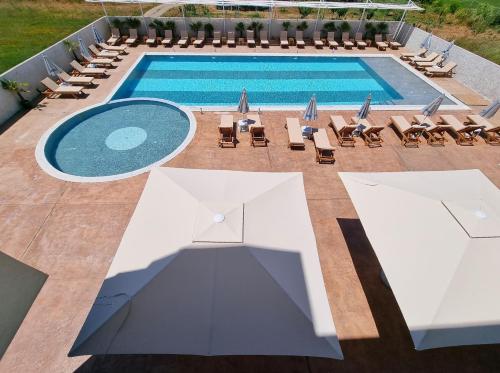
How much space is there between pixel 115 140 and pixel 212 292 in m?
10.1

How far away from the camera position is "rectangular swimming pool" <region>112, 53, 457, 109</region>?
1551 cm

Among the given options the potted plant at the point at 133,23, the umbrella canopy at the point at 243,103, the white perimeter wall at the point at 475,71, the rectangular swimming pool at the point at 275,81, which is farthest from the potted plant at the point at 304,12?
the umbrella canopy at the point at 243,103

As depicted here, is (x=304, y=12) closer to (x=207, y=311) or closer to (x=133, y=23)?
(x=133, y=23)

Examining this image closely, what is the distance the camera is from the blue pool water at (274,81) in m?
15.6

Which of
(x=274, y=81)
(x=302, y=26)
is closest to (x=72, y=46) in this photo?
(x=274, y=81)

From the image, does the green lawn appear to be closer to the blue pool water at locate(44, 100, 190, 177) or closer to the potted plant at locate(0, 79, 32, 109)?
the potted plant at locate(0, 79, 32, 109)

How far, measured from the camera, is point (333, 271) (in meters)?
7.05

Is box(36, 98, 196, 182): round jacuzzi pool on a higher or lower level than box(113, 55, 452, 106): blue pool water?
higher

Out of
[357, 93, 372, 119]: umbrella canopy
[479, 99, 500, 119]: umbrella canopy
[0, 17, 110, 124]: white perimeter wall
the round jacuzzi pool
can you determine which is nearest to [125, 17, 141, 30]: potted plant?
[0, 17, 110, 124]: white perimeter wall

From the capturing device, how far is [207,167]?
996 centimetres

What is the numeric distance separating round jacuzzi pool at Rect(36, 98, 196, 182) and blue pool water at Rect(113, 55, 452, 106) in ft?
6.16

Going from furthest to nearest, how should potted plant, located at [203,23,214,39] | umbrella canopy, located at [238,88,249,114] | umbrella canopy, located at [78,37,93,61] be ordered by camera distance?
1. potted plant, located at [203,23,214,39]
2. umbrella canopy, located at [78,37,93,61]
3. umbrella canopy, located at [238,88,249,114]

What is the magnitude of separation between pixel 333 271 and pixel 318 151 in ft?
16.4

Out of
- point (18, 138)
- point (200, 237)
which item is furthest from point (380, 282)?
point (18, 138)
